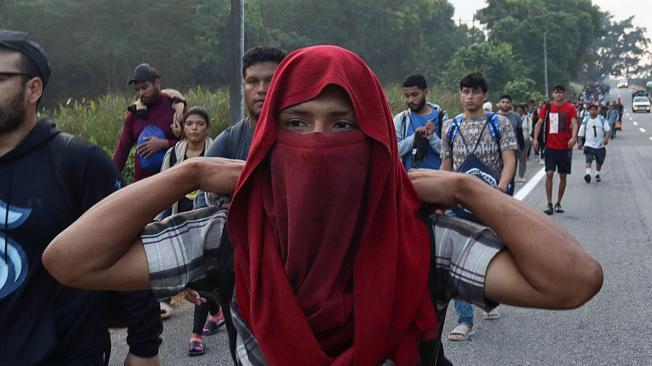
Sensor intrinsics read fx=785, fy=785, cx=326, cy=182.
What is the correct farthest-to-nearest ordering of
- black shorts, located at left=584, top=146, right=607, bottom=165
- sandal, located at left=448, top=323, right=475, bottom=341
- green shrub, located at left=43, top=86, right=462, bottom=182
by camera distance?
black shorts, located at left=584, top=146, right=607, bottom=165, green shrub, located at left=43, top=86, right=462, bottom=182, sandal, located at left=448, top=323, right=475, bottom=341

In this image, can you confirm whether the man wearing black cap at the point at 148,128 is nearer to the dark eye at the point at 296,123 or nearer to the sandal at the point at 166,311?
the sandal at the point at 166,311

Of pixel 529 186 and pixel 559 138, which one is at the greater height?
pixel 559 138

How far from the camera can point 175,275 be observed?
188cm

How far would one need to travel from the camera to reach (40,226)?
7.73ft

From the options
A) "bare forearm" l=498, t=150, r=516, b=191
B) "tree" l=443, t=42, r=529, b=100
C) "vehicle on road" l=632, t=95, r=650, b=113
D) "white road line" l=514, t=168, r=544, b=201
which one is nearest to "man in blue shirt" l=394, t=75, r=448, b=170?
"bare forearm" l=498, t=150, r=516, b=191

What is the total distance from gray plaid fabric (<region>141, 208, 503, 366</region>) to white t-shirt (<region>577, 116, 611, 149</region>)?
1406 centimetres

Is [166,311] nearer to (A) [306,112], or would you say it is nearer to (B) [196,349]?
(B) [196,349]

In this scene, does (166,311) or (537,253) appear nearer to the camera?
(537,253)

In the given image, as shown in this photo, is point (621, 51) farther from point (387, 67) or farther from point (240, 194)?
point (240, 194)

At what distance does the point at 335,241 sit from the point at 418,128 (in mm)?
4583

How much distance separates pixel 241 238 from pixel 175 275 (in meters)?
0.21

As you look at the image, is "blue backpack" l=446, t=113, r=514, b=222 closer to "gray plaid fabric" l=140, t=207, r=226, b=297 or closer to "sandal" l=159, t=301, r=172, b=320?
"sandal" l=159, t=301, r=172, b=320

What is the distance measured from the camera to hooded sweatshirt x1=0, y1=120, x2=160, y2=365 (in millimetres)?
2307

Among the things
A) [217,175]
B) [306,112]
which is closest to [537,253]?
[306,112]
